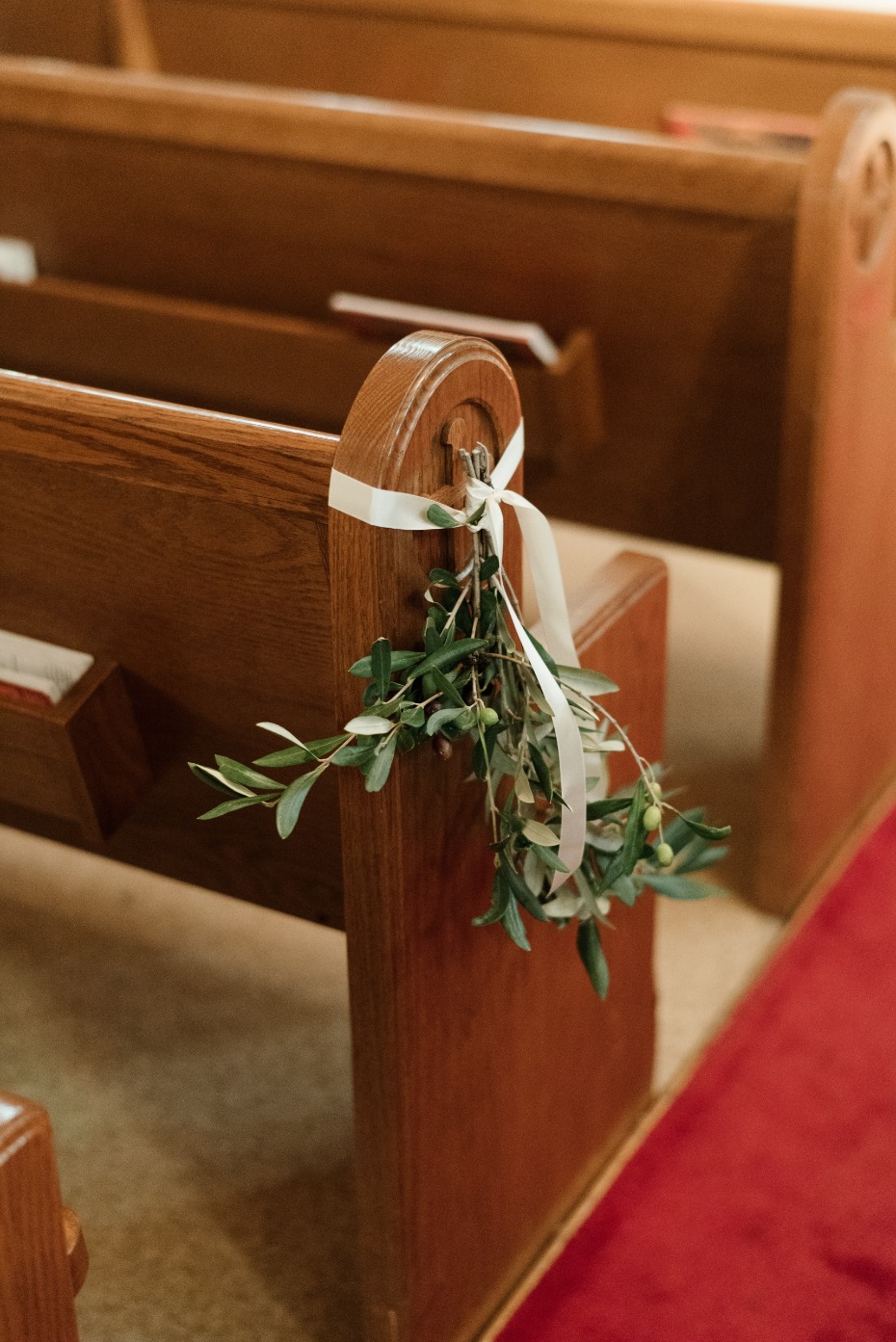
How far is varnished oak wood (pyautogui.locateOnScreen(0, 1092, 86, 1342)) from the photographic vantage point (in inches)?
38.6

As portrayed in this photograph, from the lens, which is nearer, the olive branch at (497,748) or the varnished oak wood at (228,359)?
the olive branch at (497,748)

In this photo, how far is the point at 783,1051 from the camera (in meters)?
1.98

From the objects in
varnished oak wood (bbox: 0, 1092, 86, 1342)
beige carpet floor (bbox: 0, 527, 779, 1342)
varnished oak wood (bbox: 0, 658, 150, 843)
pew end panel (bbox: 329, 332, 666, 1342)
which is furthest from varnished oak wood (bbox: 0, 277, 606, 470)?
varnished oak wood (bbox: 0, 1092, 86, 1342)

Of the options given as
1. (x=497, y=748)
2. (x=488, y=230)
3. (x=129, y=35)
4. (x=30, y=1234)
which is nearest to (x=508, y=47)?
(x=129, y=35)

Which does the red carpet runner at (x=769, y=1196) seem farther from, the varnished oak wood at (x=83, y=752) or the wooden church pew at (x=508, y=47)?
the wooden church pew at (x=508, y=47)

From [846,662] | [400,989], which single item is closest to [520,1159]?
[400,989]

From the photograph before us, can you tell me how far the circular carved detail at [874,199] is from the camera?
1.89 m

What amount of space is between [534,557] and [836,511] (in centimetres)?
96

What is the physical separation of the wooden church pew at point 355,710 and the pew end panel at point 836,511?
0.46 metres

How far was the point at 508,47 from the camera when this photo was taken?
10.3 feet

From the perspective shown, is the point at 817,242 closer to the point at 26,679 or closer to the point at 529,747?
the point at 529,747

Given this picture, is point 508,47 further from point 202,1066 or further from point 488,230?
point 202,1066

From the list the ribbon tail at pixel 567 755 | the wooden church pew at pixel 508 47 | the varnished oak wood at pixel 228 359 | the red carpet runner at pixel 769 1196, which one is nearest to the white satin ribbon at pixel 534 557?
the ribbon tail at pixel 567 755

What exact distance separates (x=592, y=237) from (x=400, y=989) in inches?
47.0
